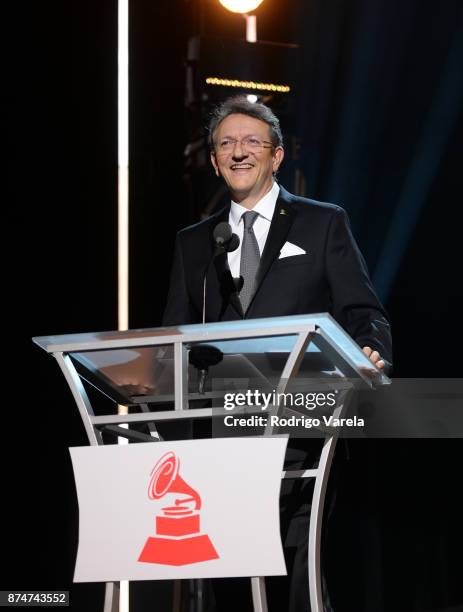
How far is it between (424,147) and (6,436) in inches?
85.8

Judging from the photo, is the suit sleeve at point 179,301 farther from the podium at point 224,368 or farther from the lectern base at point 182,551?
the lectern base at point 182,551

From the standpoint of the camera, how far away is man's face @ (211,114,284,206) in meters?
2.12

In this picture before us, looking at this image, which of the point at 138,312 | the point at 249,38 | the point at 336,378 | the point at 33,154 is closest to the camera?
the point at 336,378

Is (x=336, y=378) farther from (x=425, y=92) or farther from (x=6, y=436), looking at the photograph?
(x=425, y=92)

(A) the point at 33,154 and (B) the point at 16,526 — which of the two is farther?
(A) the point at 33,154

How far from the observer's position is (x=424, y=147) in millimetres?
3865

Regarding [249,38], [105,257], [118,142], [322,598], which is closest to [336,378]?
[322,598]

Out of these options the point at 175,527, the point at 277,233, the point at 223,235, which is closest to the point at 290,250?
the point at 277,233

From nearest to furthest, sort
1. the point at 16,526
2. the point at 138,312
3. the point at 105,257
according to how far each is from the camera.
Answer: the point at 16,526, the point at 105,257, the point at 138,312

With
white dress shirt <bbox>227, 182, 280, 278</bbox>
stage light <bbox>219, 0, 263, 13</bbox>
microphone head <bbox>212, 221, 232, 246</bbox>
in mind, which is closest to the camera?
microphone head <bbox>212, 221, 232, 246</bbox>

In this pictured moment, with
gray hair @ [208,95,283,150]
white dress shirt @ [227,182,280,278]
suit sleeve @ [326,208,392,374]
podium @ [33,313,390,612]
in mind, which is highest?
gray hair @ [208,95,283,150]

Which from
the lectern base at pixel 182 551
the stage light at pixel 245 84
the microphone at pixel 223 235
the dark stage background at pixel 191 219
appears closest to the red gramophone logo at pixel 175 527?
the lectern base at pixel 182 551

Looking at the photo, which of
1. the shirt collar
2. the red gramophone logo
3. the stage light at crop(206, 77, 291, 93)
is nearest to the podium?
the red gramophone logo

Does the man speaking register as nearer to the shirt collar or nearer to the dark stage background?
the shirt collar
